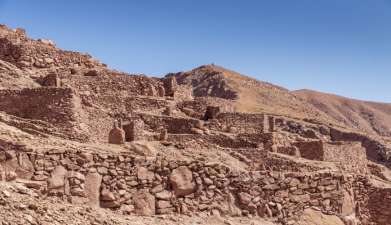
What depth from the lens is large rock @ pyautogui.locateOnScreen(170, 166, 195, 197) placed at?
434 inches

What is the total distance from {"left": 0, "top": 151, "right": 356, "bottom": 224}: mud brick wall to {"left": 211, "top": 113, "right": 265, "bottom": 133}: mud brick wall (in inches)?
461

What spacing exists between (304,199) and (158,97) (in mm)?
13625

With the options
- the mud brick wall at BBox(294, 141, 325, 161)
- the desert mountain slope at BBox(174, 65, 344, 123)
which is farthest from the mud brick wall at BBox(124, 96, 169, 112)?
the desert mountain slope at BBox(174, 65, 344, 123)

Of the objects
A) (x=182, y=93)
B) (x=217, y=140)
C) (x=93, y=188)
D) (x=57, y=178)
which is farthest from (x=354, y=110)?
(x=57, y=178)

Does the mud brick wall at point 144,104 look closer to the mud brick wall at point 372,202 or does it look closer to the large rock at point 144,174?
the mud brick wall at point 372,202

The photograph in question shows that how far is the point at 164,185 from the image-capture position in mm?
10961

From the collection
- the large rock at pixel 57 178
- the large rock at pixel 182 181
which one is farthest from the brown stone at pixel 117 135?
the large rock at pixel 57 178

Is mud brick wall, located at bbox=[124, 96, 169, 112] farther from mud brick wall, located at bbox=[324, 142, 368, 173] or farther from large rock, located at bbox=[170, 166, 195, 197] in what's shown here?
large rock, located at bbox=[170, 166, 195, 197]

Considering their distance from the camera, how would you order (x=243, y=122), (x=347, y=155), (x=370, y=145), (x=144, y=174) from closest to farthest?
1. (x=144, y=174)
2. (x=347, y=155)
3. (x=243, y=122)
4. (x=370, y=145)

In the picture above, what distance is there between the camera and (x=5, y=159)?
9.70 meters

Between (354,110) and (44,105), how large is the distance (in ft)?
326

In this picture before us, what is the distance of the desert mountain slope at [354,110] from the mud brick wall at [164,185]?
85.7m

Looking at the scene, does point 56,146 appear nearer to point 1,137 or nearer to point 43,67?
point 1,137

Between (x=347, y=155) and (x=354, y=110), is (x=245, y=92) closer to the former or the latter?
(x=347, y=155)
